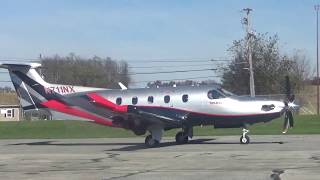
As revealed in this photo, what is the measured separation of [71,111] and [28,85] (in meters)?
2.81

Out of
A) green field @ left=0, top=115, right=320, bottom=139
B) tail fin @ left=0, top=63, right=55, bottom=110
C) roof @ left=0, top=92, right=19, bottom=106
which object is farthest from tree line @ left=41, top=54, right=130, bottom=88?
tail fin @ left=0, top=63, right=55, bottom=110

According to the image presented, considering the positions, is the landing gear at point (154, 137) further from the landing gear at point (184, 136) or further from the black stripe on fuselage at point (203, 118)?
the landing gear at point (184, 136)

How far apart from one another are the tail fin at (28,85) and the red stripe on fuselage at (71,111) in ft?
1.30

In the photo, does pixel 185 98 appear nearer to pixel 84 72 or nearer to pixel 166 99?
pixel 166 99

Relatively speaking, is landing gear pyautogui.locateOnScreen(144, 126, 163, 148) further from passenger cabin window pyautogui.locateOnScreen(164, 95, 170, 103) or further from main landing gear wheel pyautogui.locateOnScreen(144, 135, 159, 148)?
passenger cabin window pyautogui.locateOnScreen(164, 95, 170, 103)

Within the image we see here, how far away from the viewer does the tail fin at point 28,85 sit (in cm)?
3194

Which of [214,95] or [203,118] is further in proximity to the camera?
[203,118]

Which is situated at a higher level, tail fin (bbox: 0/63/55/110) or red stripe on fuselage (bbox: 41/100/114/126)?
tail fin (bbox: 0/63/55/110)

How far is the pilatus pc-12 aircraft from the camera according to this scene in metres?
27.7

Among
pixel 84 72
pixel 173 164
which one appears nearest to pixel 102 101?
pixel 173 164

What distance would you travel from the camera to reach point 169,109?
94.6ft

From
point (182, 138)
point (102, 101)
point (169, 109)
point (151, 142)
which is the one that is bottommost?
point (151, 142)

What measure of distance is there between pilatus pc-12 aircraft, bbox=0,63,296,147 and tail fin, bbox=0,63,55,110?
102cm

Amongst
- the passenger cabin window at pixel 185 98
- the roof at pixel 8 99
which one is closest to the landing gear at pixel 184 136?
the passenger cabin window at pixel 185 98
